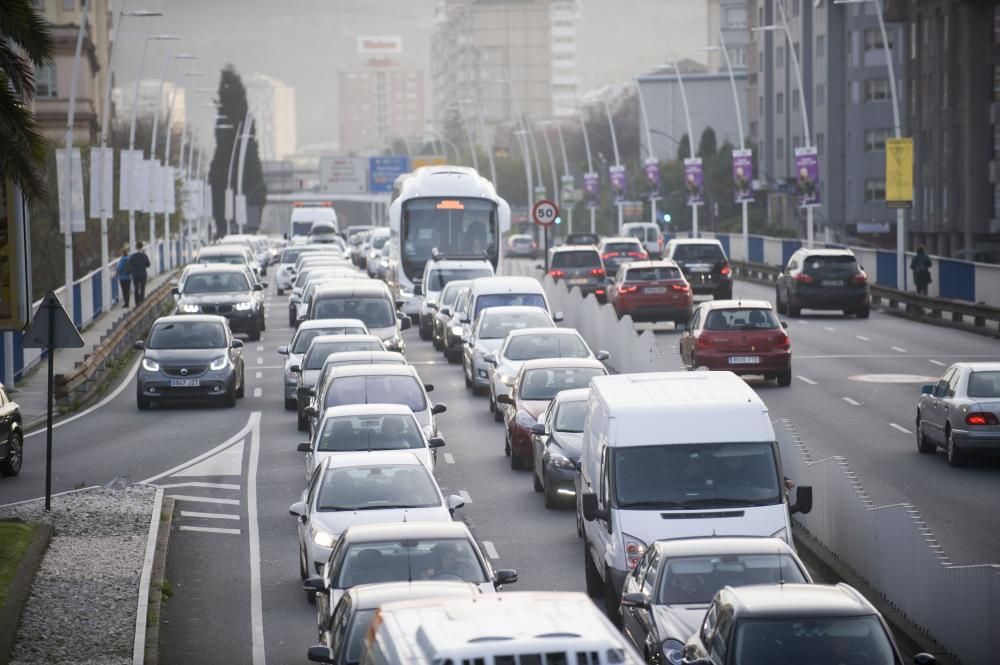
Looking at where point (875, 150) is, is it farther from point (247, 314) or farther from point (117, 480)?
point (117, 480)

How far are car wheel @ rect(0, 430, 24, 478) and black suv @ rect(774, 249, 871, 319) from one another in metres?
26.6

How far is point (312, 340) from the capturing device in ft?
107

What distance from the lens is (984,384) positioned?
23.9 meters

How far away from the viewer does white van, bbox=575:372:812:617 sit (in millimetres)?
15844

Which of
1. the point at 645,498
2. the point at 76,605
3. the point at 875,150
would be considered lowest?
the point at 76,605

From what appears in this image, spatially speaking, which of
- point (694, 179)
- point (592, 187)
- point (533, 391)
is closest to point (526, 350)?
point (533, 391)

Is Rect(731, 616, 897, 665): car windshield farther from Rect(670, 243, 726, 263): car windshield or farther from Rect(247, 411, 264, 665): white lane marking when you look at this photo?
Rect(670, 243, 726, 263): car windshield

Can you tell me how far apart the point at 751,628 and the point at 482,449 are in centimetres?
1646

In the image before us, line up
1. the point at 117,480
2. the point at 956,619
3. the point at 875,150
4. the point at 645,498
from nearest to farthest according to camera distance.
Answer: the point at 956,619 → the point at 645,498 → the point at 117,480 → the point at 875,150

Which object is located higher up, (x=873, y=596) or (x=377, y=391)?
(x=377, y=391)

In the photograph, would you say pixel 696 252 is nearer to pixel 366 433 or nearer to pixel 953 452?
pixel 953 452

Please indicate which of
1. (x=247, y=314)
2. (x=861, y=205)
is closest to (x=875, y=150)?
(x=861, y=205)

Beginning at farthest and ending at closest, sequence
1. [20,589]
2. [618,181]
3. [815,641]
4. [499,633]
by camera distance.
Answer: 1. [618,181]
2. [20,589]
3. [815,641]
4. [499,633]

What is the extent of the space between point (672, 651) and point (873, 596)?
3961 millimetres
